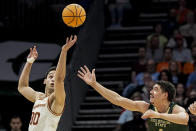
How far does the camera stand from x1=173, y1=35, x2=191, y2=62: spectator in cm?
1472

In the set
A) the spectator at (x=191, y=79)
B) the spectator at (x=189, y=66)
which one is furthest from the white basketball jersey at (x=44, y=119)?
the spectator at (x=189, y=66)

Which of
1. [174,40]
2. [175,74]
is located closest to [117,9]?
[174,40]

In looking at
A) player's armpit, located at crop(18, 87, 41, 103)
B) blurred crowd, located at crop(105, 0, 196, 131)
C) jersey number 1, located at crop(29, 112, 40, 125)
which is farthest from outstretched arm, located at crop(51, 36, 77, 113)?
blurred crowd, located at crop(105, 0, 196, 131)

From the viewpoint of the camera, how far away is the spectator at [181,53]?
14723 millimetres

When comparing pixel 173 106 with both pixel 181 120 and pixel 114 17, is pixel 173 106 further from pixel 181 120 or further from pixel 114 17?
pixel 114 17

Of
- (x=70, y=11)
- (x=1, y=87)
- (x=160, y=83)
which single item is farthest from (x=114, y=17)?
(x=160, y=83)

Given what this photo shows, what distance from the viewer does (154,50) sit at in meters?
15.1

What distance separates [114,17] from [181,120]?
31.3ft

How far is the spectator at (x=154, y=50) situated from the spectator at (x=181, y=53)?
422mm

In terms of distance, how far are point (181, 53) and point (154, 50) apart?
750 mm

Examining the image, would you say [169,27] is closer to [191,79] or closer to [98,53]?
[98,53]

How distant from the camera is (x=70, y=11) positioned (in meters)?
9.65

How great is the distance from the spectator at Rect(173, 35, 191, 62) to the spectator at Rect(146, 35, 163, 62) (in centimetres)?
42

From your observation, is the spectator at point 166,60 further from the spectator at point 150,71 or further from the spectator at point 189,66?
the spectator at point 189,66
